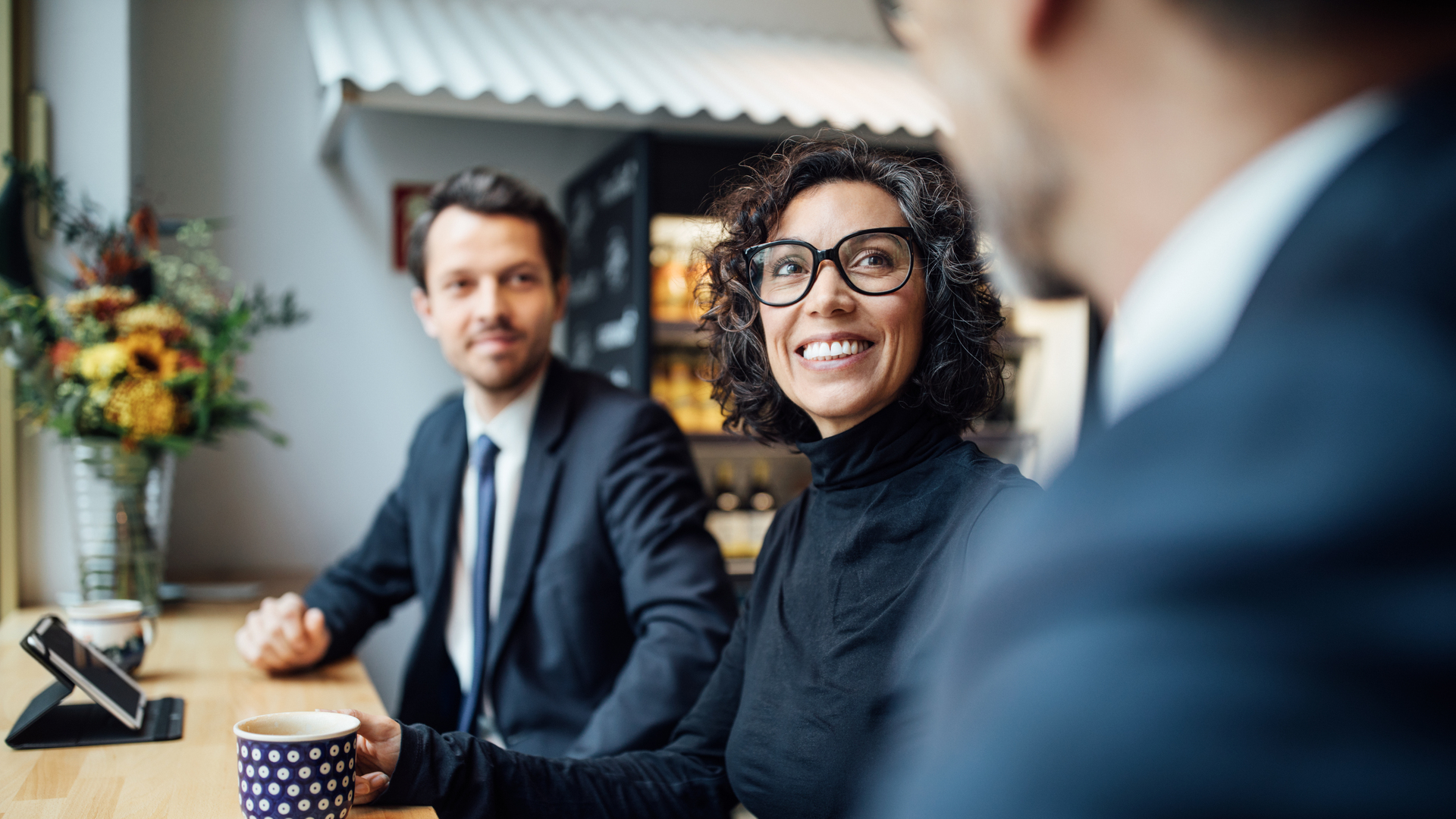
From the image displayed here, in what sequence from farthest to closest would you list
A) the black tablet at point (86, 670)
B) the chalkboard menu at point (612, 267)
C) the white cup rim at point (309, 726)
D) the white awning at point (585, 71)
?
1. the chalkboard menu at point (612, 267)
2. the white awning at point (585, 71)
3. the black tablet at point (86, 670)
4. the white cup rim at point (309, 726)

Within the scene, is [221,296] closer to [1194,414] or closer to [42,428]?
[42,428]

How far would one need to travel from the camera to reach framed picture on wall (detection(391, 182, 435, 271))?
133 inches

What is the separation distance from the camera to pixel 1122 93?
0.41 meters

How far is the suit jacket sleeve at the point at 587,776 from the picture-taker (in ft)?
3.76

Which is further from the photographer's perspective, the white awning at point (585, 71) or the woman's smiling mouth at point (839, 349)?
the white awning at point (585, 71)

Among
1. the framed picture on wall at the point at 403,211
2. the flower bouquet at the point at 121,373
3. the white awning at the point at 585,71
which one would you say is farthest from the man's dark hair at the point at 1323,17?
the framed picture on wall at the point at 403,211

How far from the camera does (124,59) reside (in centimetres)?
256

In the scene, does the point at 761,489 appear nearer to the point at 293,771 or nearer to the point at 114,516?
Answer: the point at 114,516

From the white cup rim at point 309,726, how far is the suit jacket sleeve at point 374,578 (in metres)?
1.02

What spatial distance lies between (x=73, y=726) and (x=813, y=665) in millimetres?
1050

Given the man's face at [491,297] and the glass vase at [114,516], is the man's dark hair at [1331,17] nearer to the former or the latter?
the man's face at [491,297]

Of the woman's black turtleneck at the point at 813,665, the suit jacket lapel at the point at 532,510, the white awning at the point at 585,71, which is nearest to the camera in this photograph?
the woman's black turtleneck at the point at 813,665

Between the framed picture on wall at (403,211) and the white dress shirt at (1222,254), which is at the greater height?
the framed picture on wall at (403,211)

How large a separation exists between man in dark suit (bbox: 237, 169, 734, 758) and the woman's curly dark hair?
50cm
